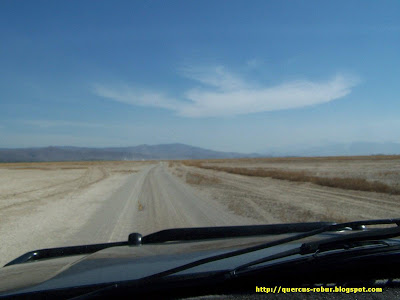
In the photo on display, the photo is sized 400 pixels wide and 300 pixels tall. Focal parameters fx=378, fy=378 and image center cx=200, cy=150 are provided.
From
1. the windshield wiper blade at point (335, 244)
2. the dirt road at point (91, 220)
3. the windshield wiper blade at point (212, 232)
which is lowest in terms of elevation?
the dirt road at point (91, 220)

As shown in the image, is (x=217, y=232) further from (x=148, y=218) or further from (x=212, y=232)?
(x=148, y=218)

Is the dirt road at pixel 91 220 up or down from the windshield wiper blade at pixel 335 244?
down

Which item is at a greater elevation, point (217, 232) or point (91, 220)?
point (217, 232)

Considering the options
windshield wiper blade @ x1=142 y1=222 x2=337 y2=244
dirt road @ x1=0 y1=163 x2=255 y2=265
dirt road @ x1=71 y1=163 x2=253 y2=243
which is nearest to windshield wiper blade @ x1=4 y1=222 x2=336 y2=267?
windshield wiper blade @ x1=142 y1=222 x2=337 y2=244

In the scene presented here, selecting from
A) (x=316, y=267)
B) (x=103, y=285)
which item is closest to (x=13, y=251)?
(x=103, y=285)

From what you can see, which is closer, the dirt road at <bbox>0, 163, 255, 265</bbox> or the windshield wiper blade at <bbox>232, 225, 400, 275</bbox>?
the windshield wiper blade at <bbox>232, 225, 400, 275</bbox>

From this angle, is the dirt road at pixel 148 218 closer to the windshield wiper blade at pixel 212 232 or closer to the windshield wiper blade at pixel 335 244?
the windshield wiper blade at pixel 212 232

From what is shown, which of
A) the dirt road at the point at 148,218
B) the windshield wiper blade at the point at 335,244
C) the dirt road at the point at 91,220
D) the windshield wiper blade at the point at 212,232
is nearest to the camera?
the windshield wiper blade at the point at 335,244

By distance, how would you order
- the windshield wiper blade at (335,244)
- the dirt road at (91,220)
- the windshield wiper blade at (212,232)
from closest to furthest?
1. the windshield wiper blade at (335,244)
2. the windshield wiper blade at (212,232)
3. the dirt road at (91,220)

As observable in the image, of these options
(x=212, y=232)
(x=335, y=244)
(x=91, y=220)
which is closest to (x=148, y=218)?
(x=91, y=220)

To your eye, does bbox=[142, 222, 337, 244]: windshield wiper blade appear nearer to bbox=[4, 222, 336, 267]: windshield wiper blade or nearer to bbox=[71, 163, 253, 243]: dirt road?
bbox=[4, 222, 336, 267]: windshield wiper blade

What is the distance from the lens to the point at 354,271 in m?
1.94

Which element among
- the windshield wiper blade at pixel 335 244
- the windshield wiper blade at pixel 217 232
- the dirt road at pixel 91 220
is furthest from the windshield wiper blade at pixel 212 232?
the dirt road at pixel 91 220

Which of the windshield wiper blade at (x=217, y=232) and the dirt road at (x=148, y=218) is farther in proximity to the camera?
the dirt road at (x=148, y=218)
